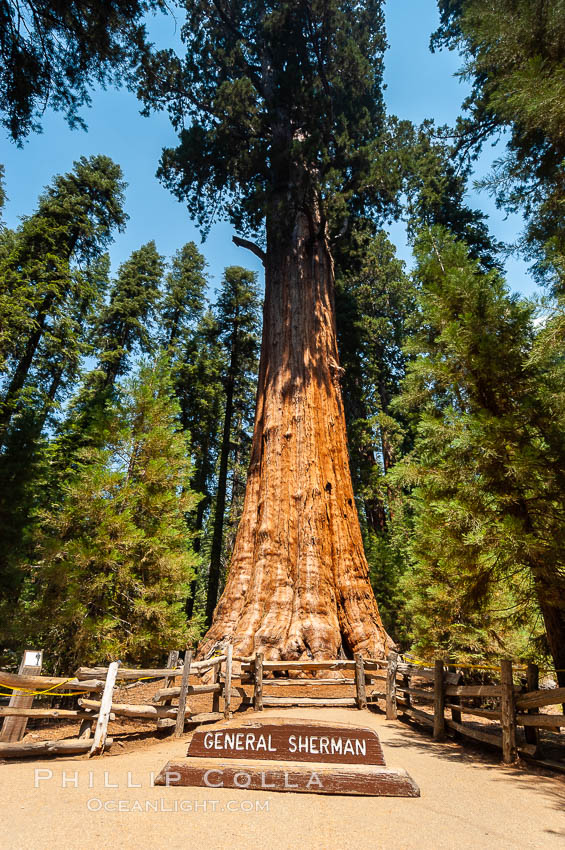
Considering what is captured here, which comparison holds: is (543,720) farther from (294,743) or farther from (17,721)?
(17,721)

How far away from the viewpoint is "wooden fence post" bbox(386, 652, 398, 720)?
771 cm

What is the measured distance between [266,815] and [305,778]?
48 centimetres

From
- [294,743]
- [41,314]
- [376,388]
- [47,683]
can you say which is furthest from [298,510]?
[376,388]

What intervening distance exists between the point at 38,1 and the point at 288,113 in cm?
1094

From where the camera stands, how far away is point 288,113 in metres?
14.4

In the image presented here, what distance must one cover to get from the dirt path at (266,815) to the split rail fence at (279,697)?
0.55 m

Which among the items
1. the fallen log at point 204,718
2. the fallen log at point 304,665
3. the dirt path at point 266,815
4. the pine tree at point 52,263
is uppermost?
the pine tree at point 52,263

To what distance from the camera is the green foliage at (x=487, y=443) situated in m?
4.59

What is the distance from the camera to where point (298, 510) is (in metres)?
10.6

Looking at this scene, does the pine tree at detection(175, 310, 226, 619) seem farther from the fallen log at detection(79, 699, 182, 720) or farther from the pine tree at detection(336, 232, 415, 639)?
the fallen log at detection(79, 699, 182, 720)

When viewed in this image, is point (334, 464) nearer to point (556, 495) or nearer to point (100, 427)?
point (100, 427)

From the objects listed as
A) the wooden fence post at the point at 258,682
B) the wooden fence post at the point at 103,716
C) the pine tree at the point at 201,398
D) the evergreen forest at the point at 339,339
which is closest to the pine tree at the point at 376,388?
the evergreen forest at the point at 339,339

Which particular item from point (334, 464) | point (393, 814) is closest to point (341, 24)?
point (334, 464)

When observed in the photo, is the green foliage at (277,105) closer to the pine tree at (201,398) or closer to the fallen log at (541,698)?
the pine tree at (201,398)
